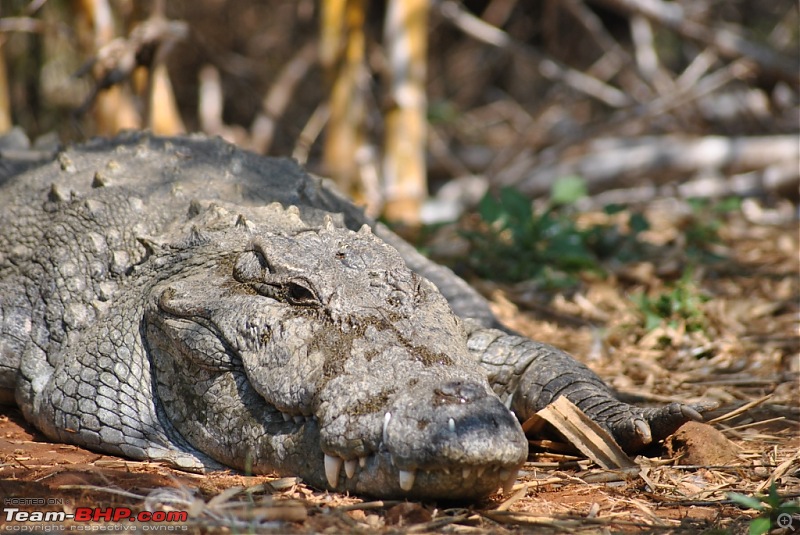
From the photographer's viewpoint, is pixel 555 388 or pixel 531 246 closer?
pixel 555 388

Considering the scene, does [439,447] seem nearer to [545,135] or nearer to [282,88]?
[545,135]

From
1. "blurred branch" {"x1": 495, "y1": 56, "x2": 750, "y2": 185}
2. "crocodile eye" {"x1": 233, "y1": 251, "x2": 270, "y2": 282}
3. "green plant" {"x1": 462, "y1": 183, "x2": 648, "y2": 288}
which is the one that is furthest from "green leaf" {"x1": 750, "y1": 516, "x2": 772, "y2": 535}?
"blurred branch" {"x1": 495, "y1": 56, "x2": 750, "y2": 185}

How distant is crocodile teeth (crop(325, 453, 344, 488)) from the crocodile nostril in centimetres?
37

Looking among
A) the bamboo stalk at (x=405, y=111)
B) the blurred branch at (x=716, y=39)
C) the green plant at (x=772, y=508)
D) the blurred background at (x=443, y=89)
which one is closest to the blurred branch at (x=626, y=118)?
the blurred background at (x=443, y=89)

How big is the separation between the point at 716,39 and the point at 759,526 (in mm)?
6023

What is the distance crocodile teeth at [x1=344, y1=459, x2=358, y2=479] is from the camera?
2361mm

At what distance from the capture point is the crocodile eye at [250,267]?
288 centimetres

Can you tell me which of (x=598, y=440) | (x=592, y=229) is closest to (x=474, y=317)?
(x=598, y=440)

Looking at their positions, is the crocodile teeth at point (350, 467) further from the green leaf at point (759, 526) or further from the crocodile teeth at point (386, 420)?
the green leaf at point (759, 526)

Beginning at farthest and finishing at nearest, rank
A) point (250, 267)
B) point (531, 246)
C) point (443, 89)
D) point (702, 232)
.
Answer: point (443, 89) < point (702, 232) < point (531, 246) < point (250, 267)

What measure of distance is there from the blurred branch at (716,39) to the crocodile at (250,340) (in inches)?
177

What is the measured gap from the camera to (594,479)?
8.97 ft

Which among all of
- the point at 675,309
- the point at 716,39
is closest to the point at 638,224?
the point at 675,309

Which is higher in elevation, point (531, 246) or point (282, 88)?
point (282, 88)
